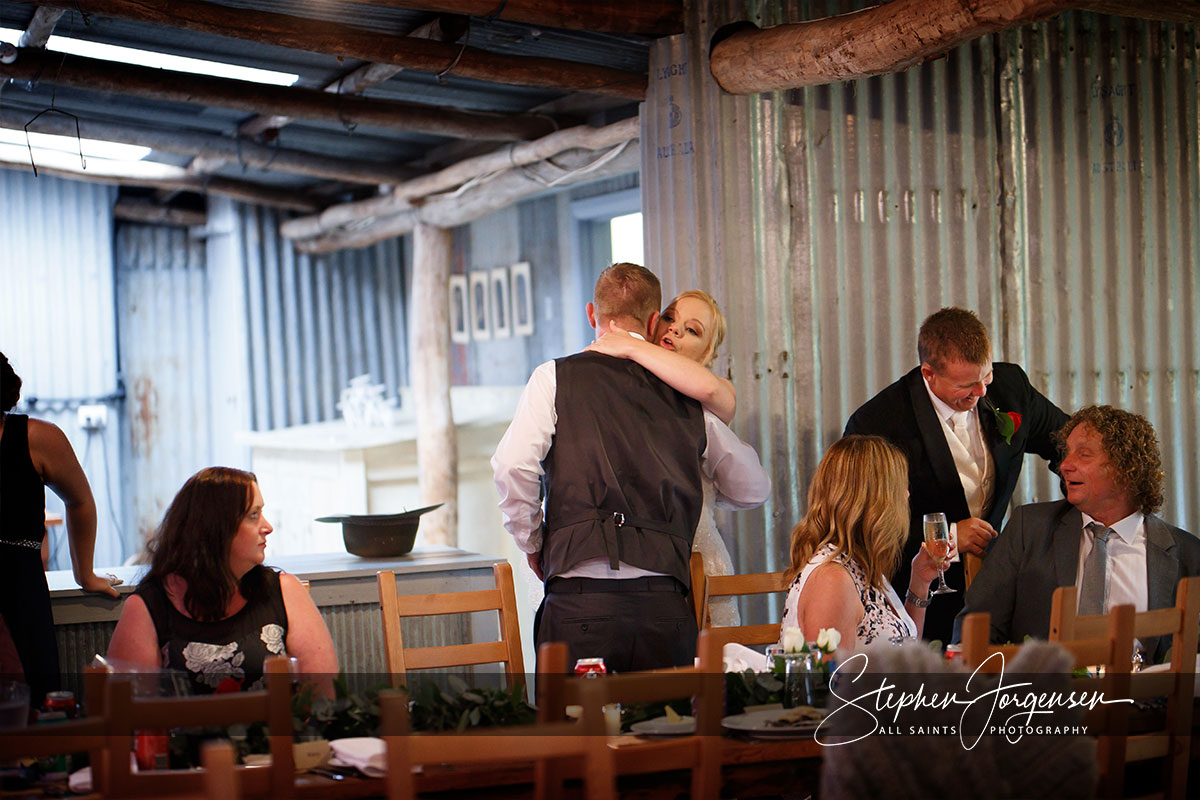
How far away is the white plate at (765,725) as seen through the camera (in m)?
2.55

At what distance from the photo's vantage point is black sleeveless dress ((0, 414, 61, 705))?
142 inches

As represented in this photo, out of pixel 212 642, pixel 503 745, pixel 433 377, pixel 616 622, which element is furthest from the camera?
pixel 433 377

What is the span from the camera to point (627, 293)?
3.66 m

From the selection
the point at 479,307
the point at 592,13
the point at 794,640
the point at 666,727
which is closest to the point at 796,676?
the point at 794,640

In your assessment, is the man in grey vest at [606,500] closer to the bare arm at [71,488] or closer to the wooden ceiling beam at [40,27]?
the bare arm at [71,488]

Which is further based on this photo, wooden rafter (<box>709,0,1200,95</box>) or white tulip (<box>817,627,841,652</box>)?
wooden rafter (<box>709,0,1200,95</box>)

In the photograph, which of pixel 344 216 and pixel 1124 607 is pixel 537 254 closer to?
pixel 344 216

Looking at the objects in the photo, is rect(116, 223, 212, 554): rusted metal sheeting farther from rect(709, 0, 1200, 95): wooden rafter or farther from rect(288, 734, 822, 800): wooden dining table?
rect(288, 734, 822, 800): wooden dining table

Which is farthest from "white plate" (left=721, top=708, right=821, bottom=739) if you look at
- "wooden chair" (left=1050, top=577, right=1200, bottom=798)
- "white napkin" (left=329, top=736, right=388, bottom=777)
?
"white napkin" (left=329, top=736, right=388, bottom=777)

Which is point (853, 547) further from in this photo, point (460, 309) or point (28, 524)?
point (460, 309)

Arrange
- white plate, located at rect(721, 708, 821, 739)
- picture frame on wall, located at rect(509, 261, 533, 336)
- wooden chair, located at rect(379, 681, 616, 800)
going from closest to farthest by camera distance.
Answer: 1. wooden chair, located at rect(379, 681, 616, 800)
2. white plate, located at rect(721, 708, 821, 739)
3. picture frame on wall, located at rect(509, 261, 533, 336)

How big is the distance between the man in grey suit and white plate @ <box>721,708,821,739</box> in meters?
1.11

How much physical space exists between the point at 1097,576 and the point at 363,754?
2.21 metres

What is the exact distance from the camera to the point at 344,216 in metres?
8.91
